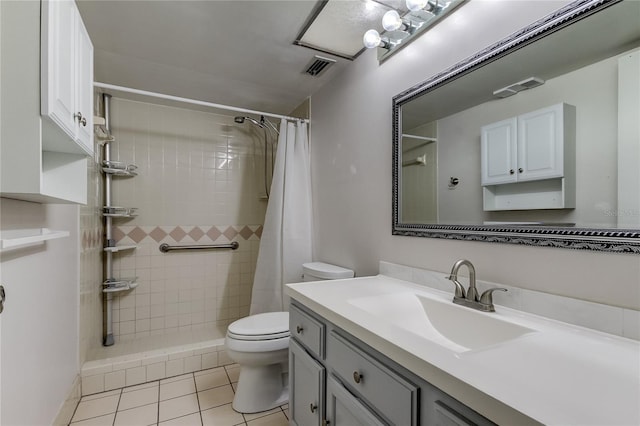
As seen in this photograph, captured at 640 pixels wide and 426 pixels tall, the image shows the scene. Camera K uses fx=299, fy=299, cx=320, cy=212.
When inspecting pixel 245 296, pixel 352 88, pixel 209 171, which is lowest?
pixel 245 296

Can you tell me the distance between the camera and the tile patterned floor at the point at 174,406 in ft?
5.43

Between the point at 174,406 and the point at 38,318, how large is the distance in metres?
0.94

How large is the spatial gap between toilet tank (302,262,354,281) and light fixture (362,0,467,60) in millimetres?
1260

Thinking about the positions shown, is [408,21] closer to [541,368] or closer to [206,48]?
[206,48]

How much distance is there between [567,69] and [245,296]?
9.43 feet

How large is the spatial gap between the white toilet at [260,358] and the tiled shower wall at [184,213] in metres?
0.97

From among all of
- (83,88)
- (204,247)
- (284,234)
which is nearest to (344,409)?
(284,234)

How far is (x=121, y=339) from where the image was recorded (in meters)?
2.50

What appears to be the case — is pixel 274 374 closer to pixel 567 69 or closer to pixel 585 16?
pixel 567 69

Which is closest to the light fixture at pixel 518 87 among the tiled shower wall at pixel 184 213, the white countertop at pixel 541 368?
the white countertop at pixel 541 368

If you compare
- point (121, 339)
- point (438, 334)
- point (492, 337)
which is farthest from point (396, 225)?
point (121, 339)

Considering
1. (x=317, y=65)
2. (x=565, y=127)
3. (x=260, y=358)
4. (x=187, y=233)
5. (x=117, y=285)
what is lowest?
(x=260, y=358)

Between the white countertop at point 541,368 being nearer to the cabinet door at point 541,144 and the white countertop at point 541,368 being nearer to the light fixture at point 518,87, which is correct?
the cabinet door at point 541,144

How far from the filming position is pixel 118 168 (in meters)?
2.44
